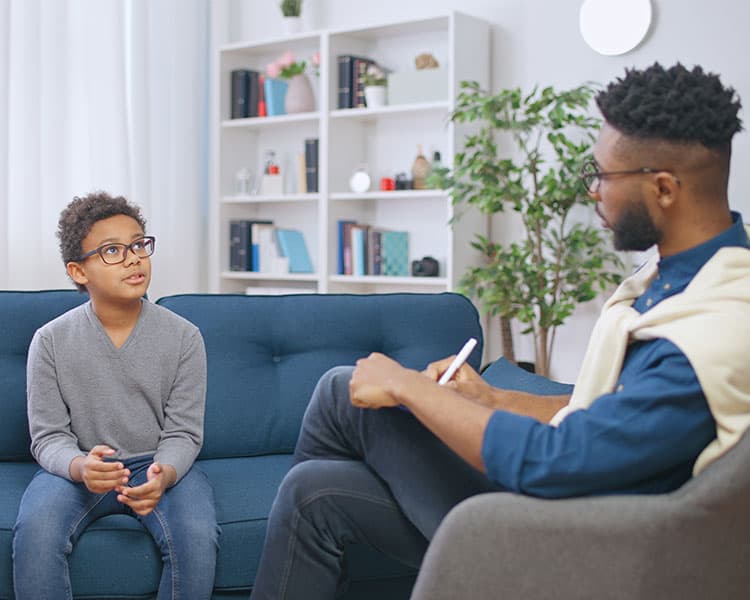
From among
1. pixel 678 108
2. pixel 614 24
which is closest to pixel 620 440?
pixel 678 108

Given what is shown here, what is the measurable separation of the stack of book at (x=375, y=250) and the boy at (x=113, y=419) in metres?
2.58

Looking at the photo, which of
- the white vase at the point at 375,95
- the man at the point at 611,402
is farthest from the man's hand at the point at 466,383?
the white vase at the point at 375,95

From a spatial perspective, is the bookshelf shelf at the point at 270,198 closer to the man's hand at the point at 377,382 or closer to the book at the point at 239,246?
the book at the point at 239,246

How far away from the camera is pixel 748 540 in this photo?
1415 millimetres

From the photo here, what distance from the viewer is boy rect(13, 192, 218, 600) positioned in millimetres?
1929

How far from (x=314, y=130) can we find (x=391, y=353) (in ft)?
9.07

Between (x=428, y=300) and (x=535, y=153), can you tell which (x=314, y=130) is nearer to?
(x=535, y=153)

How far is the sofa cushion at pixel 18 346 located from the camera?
240 cm

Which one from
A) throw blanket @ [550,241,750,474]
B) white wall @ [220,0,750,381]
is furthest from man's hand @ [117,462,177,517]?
white wall @ [220,0,750,381]

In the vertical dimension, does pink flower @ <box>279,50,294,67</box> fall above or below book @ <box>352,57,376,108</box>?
above

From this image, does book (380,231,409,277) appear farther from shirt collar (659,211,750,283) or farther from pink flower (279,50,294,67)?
shirt collar (659,211,750,283)

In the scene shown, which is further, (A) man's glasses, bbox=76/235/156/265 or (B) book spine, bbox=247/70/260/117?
(B) book spine, bbox=247/70/260/117

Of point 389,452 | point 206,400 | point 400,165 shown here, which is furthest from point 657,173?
point 400,165

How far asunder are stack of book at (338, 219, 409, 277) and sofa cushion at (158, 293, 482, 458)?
6.67 ft
